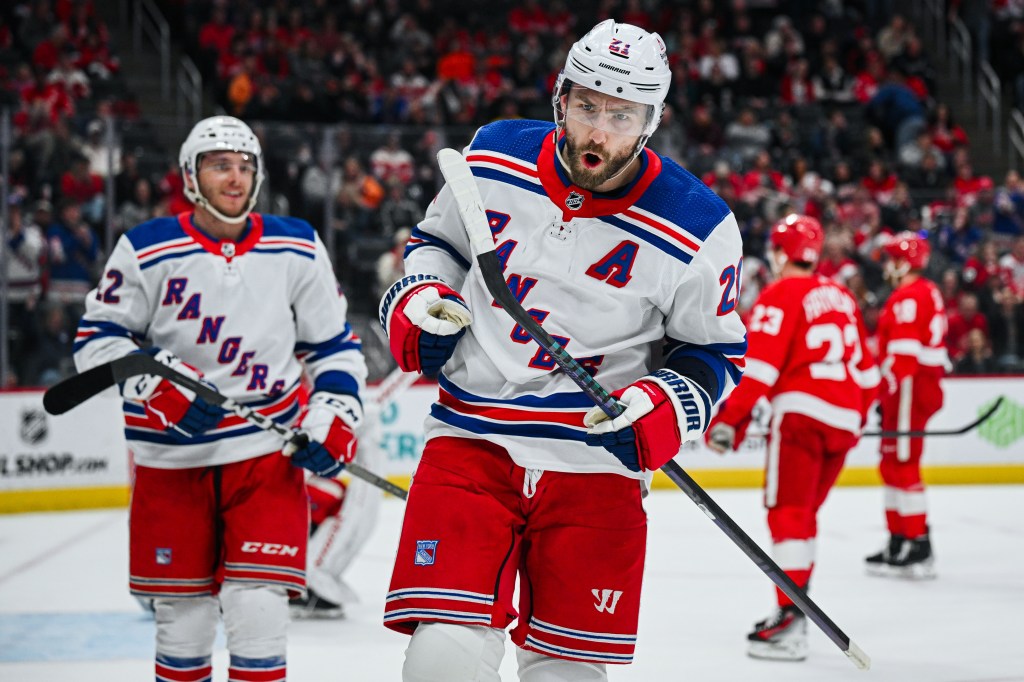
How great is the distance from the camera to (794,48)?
12.8 metres

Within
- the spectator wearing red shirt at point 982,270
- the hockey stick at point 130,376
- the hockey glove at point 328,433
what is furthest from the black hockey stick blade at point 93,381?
the spectator wearing red shirt at point 982,270

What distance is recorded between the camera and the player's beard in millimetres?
2148

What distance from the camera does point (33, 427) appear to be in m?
7.09

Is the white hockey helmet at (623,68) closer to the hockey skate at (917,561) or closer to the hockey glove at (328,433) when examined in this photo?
the hockey glove at (328,433)

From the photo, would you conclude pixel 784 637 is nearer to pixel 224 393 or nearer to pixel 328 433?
pixel 328 433

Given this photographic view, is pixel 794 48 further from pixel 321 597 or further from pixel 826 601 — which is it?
pixel 321 597

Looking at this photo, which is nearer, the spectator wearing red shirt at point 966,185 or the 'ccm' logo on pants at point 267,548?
the 'ccm' logo on pants at point 267,548

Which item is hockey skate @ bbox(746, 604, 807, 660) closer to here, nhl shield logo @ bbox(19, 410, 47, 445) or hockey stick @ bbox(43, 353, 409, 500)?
hockey stick @ bbox(43, 353, 409, 500)

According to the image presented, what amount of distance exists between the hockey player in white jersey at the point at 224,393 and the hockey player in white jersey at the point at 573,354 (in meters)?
0.80

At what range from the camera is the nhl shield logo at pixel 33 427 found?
277 inches

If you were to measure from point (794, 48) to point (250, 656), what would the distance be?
11.0 m

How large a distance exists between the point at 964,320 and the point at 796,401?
4.69 m

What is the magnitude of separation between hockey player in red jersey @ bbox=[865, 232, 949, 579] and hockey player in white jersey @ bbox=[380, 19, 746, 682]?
149 inches

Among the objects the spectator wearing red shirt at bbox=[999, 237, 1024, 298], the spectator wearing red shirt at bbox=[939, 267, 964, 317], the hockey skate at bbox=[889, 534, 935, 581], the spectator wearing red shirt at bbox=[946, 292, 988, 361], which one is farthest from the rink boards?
the hockey skate at bbox=[889, 534, 935, 581]
